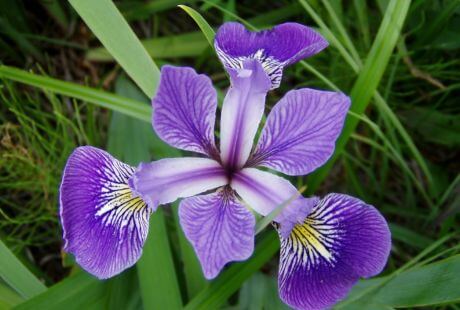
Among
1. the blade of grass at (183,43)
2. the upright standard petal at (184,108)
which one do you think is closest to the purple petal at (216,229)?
the upright standard petal at (184,108)

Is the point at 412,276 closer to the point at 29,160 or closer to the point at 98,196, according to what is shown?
the point at 98,196

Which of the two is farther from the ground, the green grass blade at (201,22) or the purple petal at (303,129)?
the green grass blade at (201,22)

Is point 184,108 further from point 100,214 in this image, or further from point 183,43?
point 183,43

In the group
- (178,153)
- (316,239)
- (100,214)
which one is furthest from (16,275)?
(316,239)

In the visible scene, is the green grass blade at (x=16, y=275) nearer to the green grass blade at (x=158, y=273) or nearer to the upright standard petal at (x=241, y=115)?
the green grass blade at (x=158, y=273)

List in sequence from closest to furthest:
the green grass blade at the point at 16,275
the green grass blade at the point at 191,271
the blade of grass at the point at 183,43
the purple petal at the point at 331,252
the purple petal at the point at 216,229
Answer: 1. the purple petal at the point at 216,229
2. the purple petal at the point at 331,252
3. the green grass blade at the point at 16,275
4. the green grass blade at the point at 191,271
5. the blade of grass at the point at 183,43

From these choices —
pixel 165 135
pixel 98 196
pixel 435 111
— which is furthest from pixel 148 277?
pixel 435 111

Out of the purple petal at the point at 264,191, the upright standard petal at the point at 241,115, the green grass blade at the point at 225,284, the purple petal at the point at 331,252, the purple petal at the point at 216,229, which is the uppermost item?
the upright standard petal at the point at 241,115
